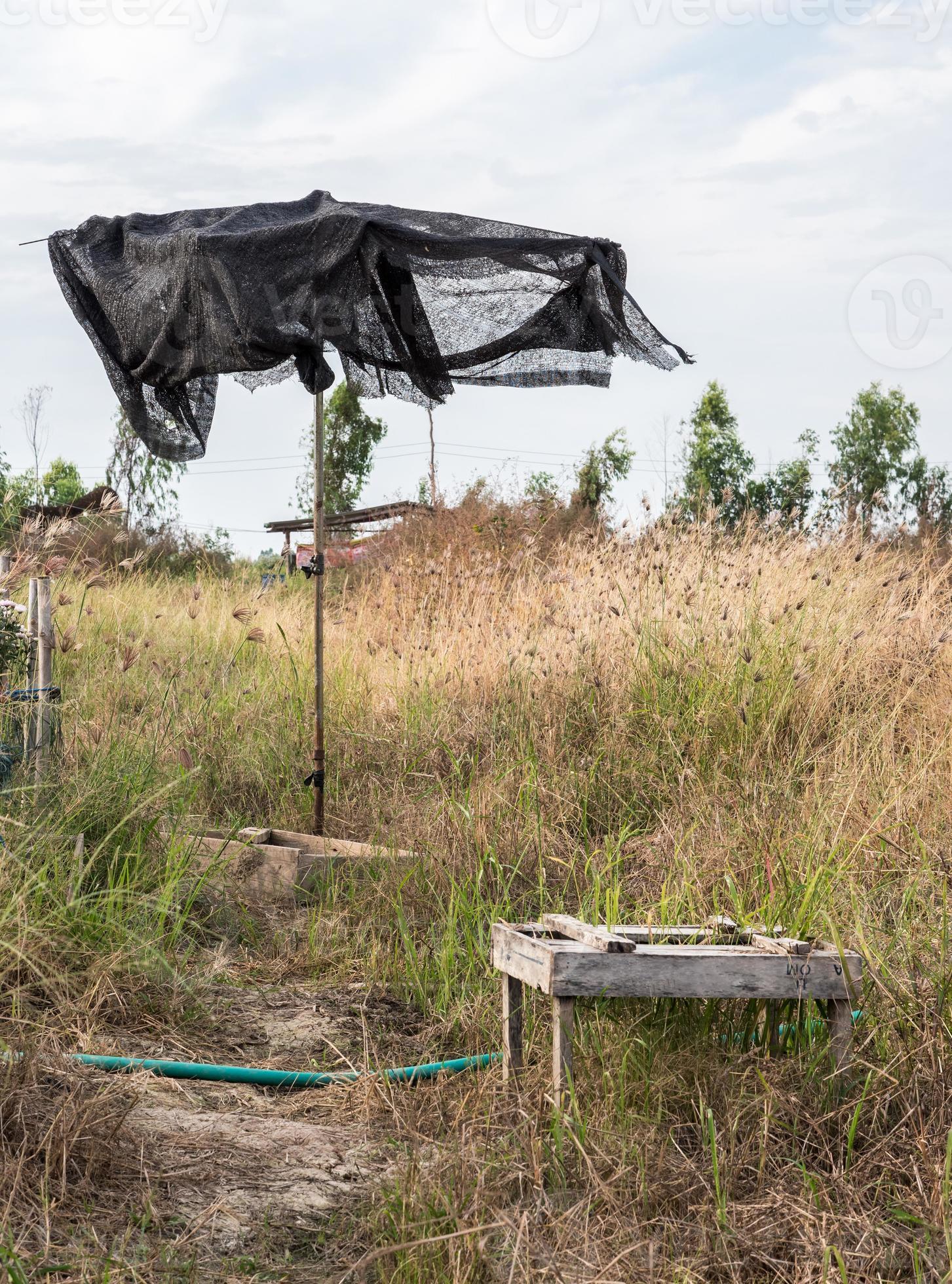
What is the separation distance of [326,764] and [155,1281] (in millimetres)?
4095

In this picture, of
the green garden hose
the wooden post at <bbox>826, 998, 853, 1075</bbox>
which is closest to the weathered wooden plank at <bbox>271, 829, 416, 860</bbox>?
the green garden hose

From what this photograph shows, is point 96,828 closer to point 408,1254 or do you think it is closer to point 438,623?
point 408,1254

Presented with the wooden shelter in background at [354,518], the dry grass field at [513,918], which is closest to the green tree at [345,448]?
the wooden shelter in background at [354,518]

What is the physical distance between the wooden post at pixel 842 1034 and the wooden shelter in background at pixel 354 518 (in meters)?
9.21

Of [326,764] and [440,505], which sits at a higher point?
[440,505]

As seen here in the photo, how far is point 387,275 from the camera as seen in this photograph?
4609mm

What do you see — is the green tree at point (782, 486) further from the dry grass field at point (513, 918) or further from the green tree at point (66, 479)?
the green tree at point (66, 479)

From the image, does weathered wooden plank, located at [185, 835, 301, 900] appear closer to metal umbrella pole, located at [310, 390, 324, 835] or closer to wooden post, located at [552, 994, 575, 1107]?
metal umbrella pole, located at [310, 390, 324, 835]

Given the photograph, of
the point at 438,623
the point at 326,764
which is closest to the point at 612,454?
the point at 438,623

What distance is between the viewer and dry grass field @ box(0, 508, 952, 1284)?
226cm

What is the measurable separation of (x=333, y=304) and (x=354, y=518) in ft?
57.2

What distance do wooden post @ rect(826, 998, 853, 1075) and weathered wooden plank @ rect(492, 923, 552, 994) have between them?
0.71m

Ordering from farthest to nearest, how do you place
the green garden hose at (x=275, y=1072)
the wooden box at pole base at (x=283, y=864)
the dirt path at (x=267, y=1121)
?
the wooden box at pole base at (x=283, y=864) → the green garden hose at (x=275, y=1072) → the dirt path at (x=267, y=1121)

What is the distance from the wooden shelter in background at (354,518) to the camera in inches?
578
